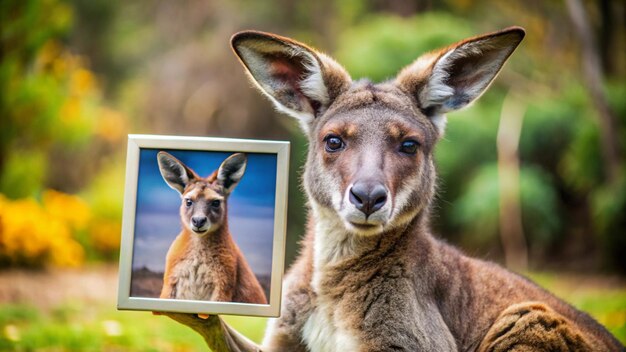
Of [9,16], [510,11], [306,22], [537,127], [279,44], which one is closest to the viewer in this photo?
[279,44]

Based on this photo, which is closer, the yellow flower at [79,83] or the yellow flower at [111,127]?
the yellow flower at [79,83]

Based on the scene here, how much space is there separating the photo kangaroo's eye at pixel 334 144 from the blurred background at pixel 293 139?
3.09 metres

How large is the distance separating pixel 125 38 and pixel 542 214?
41.8 ft

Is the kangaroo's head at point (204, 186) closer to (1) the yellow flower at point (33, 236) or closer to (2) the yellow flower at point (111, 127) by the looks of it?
(1) the yellow flower at point (33, 236)

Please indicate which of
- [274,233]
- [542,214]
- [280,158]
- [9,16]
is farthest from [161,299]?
[542,214]

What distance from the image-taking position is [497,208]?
10680 mm

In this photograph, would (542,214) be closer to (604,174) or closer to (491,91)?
(604,174)

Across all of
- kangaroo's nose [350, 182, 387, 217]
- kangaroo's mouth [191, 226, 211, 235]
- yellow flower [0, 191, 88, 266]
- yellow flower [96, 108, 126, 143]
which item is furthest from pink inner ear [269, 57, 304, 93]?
yellow flower [96, 108, 126, 143]

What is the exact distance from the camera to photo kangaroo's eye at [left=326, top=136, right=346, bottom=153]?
4.18 meters

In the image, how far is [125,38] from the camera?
18703 mm

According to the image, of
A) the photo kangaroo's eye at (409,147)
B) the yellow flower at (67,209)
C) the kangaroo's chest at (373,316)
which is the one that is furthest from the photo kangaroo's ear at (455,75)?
the yellow flower at (67,209)

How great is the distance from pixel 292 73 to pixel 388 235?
124cm

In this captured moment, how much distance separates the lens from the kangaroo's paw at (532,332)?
13.4ft

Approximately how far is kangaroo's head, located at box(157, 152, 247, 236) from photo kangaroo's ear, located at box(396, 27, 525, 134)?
4.21 feet
